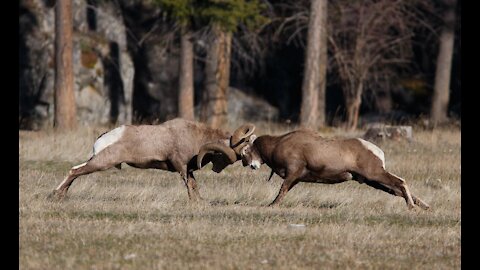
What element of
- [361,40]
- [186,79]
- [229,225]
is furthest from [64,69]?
[229,225]

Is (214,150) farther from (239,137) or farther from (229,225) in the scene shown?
(229,225)

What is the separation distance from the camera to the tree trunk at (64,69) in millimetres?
30750

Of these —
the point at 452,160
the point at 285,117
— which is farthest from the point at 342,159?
the point at 285,117

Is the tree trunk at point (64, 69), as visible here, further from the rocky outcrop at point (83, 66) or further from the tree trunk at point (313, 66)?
the tree trunk at point (313, 66)

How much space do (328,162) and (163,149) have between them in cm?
264

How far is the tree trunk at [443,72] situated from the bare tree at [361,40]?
1.24 metres

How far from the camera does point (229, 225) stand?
13742 millimetres

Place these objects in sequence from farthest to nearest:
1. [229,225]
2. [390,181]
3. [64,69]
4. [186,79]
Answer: [186,79] → [64,69] → [390,181] → [229,225]

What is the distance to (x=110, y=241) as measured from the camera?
12305mm

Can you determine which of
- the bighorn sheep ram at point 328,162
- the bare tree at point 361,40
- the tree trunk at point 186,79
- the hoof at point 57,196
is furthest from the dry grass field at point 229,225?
the bare tree at point 361,40

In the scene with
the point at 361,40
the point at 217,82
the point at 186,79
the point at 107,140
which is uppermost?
the point at 361,40

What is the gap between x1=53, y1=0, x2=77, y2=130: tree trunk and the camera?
101 ft

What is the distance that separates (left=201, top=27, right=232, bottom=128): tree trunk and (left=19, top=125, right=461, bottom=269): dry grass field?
44.8ft

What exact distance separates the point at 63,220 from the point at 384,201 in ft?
18.2
